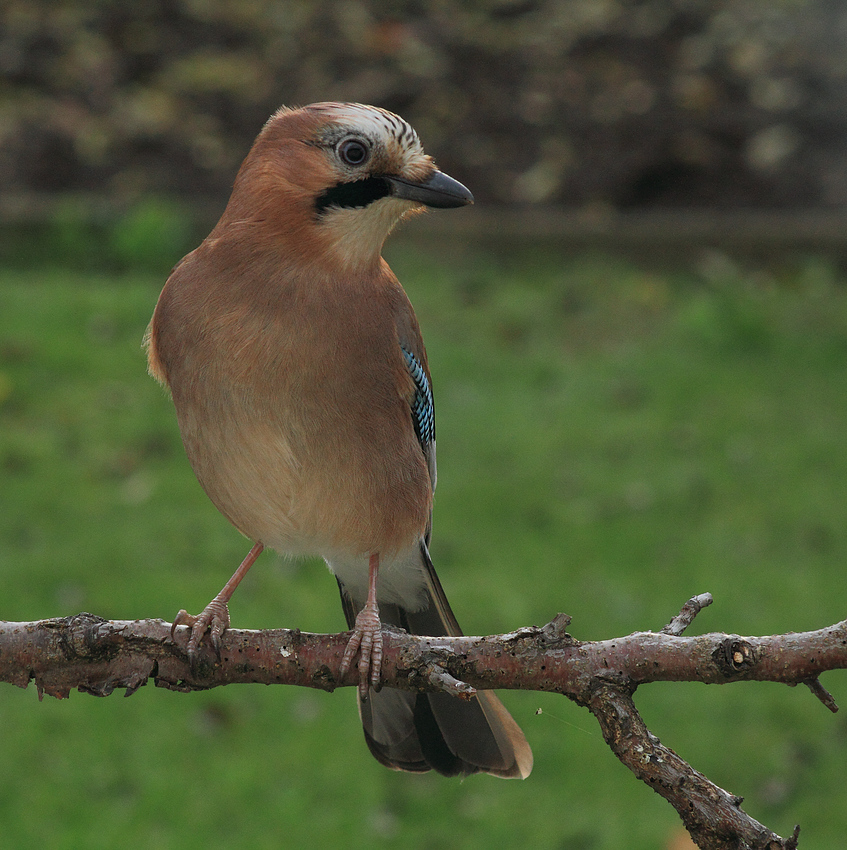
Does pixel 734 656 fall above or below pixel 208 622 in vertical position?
above

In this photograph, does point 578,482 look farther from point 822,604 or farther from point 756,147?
point 756,147

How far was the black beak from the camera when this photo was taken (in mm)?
2469

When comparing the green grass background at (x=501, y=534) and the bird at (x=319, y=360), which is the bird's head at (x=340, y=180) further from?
the green grass background at (x=501, y=534)

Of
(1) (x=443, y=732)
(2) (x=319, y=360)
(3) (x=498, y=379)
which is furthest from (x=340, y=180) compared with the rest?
(3) (x=498, y=379)

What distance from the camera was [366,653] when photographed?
2.59 metres

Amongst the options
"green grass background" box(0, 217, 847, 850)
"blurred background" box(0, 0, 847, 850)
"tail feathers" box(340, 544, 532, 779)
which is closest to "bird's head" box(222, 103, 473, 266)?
"tail feathers" box(340, 544, 532, 779)

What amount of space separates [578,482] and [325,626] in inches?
56.0

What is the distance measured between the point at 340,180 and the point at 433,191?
20 centimetres

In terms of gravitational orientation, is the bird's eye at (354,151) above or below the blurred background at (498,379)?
above

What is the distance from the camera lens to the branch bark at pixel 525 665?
2160 millimetres

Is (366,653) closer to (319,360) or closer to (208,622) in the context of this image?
(208,622)

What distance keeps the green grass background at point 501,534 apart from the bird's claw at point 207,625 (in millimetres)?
1513

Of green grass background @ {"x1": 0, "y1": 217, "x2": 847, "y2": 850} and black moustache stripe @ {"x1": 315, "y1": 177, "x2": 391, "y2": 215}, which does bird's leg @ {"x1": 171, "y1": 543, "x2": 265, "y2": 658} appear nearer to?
black moustache stripe @ {"x1": 315, "y1": 177, "x2": 391, "y2": 215}

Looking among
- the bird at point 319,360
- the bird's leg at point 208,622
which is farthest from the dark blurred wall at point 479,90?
the bird's leg at point 208,622
